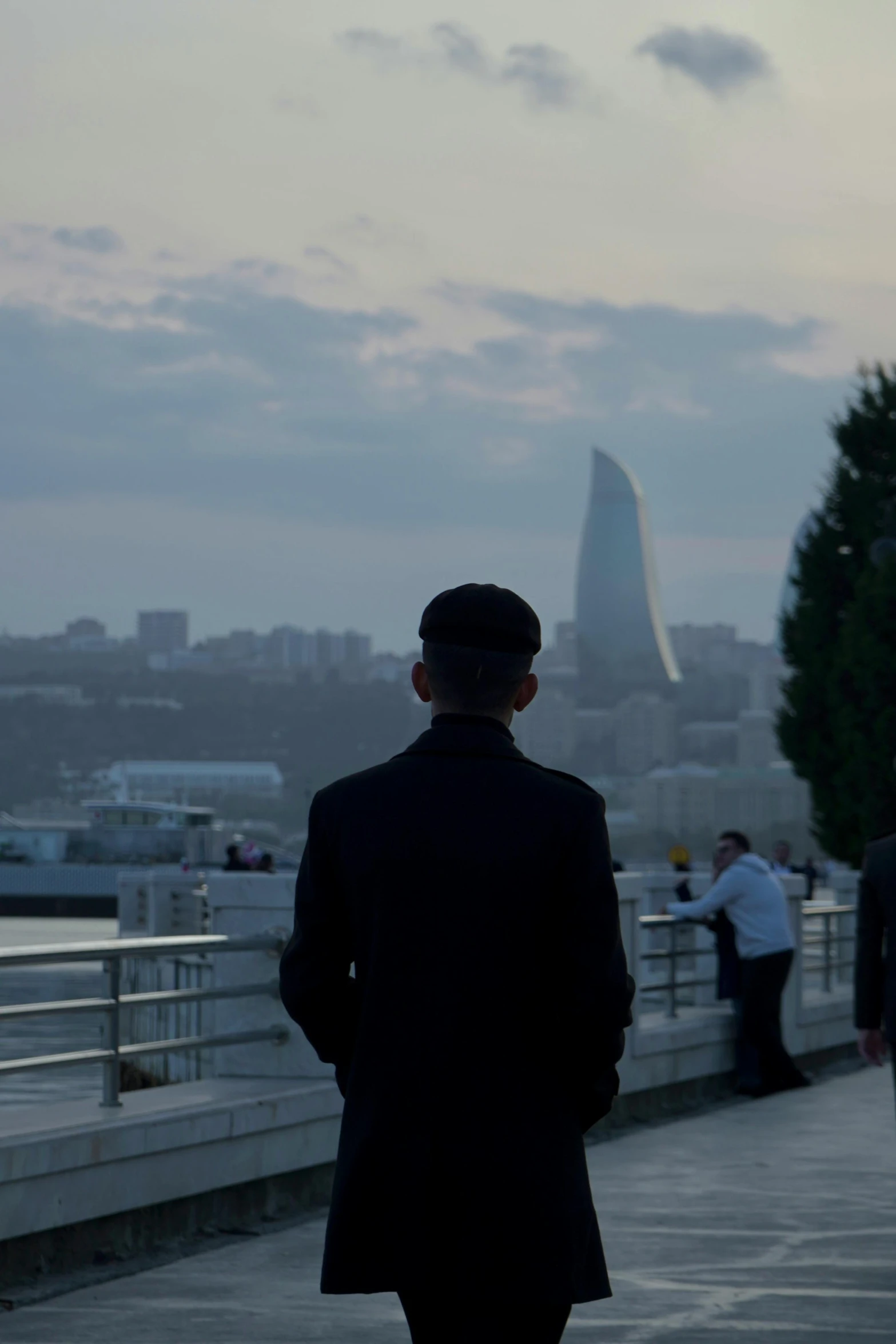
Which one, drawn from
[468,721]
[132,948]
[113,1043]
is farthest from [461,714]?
[113,1043]

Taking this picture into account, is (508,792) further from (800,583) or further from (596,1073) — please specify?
(800,583)

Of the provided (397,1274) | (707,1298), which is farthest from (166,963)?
(397,1274)

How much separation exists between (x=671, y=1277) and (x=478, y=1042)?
4404 millimetres

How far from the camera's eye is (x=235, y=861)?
30.5 metres

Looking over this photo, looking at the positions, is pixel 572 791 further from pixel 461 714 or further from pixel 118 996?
pixel 118 996

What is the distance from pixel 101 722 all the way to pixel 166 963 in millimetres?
179050

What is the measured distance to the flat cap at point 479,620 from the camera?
335 centimetres

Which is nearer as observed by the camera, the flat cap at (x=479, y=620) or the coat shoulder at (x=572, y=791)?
the coat shoulder at (x=572, y=791)

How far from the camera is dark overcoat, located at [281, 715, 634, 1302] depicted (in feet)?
10.4

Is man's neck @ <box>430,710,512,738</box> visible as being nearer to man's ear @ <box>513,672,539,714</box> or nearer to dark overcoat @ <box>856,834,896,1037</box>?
man's ear @ <box>513,672,539,714</box>

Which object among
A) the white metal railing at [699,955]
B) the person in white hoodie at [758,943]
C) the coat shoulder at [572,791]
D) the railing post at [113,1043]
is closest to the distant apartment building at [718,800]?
the white metal railing at [699,955]

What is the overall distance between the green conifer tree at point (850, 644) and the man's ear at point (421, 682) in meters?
25.3

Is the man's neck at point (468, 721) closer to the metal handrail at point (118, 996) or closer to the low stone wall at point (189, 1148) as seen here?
the metal handrail at point (118, 996)

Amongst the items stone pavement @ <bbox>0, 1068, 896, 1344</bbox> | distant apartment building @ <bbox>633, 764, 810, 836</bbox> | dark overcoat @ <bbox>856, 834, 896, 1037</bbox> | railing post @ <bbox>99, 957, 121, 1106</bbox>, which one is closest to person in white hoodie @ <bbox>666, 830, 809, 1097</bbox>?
stone pavement @ <bbox>0, 1068, 896, 1344</bbox>
